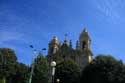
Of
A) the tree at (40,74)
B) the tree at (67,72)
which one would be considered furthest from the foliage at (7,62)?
the tree at (67,72)

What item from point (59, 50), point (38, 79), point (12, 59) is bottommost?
point (38, 79)

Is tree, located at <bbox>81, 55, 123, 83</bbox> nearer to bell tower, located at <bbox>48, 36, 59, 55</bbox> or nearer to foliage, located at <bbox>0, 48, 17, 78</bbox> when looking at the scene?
foliage, located at <bbox>0, 48, 17, 78</bbox>

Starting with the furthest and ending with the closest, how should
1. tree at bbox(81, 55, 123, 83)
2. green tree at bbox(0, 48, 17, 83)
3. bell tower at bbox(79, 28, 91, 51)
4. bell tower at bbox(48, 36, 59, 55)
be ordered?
bell tower at bbox(48, 36, 59, 55), bell tower at bbox(79, 28, 91, 51), green tree at bbox(0, 48, 17, 83), tree at bbox(81, 55, 123, 83)

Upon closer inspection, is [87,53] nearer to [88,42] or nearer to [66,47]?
[88,42]

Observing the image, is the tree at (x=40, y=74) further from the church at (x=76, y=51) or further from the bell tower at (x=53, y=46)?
the bell tower at (x=53, y=46)

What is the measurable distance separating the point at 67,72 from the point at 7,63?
557 inches

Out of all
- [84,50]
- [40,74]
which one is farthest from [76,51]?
→ [40,74]

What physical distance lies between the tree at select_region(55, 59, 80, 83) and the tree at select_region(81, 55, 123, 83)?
231 centimetres

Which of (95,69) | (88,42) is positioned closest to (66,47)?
(88,42)

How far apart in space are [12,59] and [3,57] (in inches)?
104

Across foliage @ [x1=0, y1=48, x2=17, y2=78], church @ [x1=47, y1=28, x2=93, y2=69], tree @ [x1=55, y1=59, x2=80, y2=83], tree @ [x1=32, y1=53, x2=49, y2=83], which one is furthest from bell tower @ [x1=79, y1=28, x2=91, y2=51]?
foliage @ [x1=0, y1=48, x2=17, y2=78]

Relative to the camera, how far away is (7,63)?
62000mm

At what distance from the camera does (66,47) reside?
79562 millimetres

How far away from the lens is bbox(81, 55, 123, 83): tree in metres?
56.3
